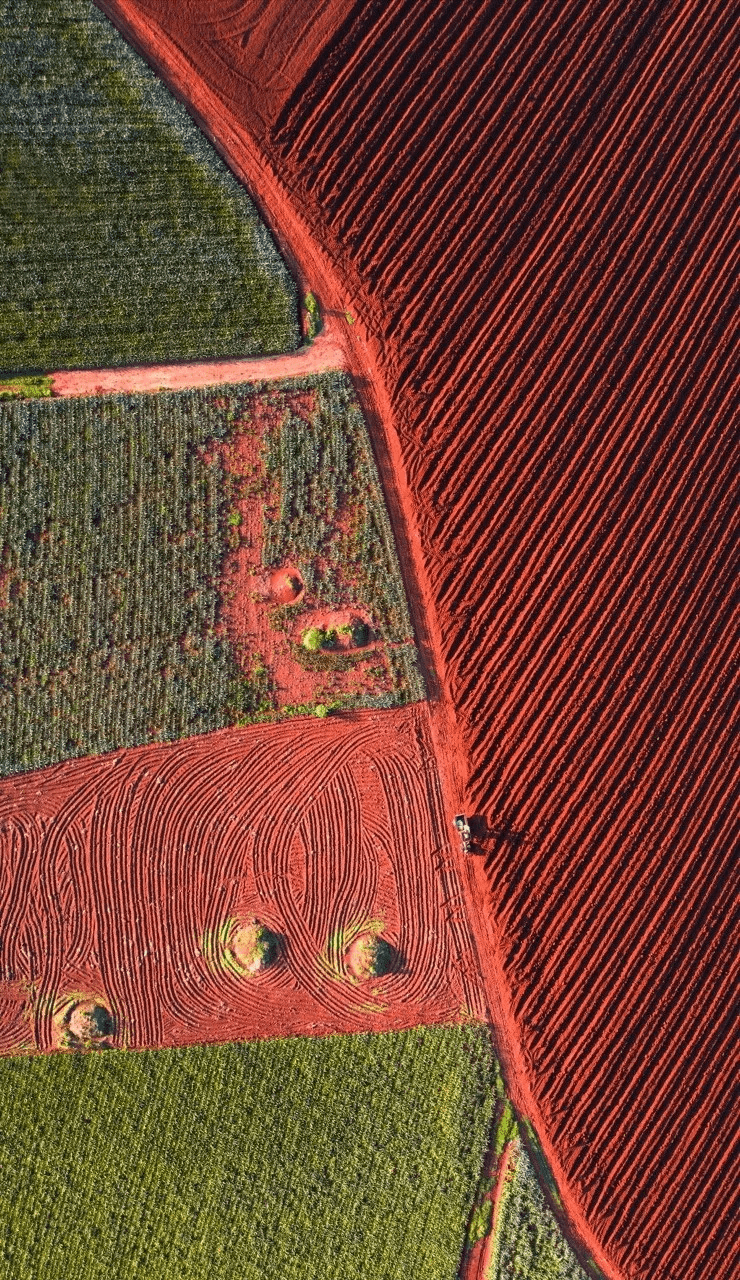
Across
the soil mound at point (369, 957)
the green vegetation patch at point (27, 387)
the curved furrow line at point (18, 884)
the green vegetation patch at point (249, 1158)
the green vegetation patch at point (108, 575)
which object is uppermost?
the green vegetation patch at point (27, 387)

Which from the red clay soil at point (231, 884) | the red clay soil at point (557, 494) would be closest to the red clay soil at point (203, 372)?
the red clay soil at point (557, 494)

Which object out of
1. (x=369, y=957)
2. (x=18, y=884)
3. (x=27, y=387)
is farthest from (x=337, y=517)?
(x=18, y=884)

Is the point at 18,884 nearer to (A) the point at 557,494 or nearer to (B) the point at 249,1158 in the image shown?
(B) the point at 249,1158

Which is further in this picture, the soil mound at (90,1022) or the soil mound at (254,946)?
the soil mound at (254,946)

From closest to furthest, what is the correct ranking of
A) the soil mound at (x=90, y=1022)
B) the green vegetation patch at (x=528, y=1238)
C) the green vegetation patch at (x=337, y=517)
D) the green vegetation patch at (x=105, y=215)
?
the soil mound at (x=90, y=1022) → the green vegetation patch at (x=105, y=215) → the green vegetation patch at (x=528, y=1238) → the green vegetation patch at (x=337, y=517)

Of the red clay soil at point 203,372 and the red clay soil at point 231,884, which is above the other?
the red clay soil at point 203,372

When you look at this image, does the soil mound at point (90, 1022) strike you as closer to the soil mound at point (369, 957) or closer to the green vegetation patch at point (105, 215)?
the soil mound at point (369, 957)
